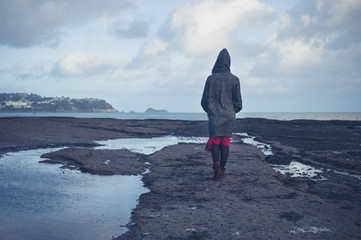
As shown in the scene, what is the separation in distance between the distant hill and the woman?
5499 inches

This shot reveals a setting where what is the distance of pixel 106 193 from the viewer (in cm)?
428

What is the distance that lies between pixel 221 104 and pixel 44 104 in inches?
5924

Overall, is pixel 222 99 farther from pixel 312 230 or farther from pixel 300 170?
pixel 312 230

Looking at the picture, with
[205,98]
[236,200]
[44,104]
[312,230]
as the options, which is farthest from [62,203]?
[44,104]

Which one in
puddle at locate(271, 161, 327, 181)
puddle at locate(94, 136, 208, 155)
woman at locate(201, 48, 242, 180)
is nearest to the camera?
woman at locate(201, 48, 242, 180)

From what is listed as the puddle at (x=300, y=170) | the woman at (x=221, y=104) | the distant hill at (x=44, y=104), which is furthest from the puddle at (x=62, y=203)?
the distant hill at (x=44, y=104)

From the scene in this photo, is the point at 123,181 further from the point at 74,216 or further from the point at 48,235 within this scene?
the point at 48,235

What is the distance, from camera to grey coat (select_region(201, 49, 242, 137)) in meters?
5.35

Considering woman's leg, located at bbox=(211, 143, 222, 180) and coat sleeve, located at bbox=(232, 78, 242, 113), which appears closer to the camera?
woman's leg, located at bbox=(211, 143, 222, 180)

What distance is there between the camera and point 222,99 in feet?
17.9

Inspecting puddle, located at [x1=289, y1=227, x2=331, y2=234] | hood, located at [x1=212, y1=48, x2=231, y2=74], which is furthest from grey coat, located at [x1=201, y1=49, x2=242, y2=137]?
puddle, located at [x1=289, y1=227, x2=331, y2=234]

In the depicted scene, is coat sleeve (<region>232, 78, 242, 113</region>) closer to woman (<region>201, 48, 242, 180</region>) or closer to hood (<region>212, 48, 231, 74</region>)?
woman (<region>201, 48, 242, 180</region>)

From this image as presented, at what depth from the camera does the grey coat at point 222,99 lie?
17.5ft

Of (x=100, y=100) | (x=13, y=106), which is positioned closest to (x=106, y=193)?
(x=13, y=106)
